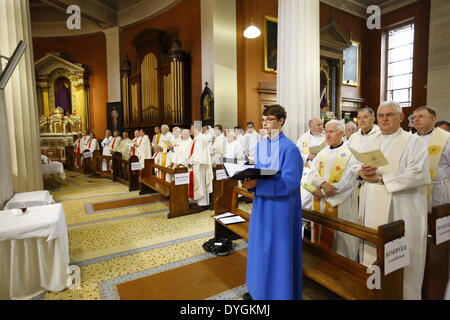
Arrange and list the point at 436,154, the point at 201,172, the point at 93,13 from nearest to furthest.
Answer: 1. the point at 436,154
2. the point at 201,172
3. the point at 93,13

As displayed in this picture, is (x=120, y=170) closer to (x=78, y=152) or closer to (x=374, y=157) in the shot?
(x=78, y=152)

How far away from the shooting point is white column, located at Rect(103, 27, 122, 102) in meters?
13.6

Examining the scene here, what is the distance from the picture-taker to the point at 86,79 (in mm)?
14391

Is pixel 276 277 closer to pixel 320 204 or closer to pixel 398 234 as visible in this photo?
pixel 398 234

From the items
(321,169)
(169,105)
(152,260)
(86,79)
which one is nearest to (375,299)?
(321,169)

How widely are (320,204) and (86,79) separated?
14746 mm

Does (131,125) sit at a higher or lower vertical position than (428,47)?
lower

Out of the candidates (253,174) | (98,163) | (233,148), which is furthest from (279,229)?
(98,163)

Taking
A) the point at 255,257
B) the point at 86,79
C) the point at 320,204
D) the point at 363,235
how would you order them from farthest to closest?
the point at 86,79 → the point at 320,204 → the point at 255,257 → the point at 363,235

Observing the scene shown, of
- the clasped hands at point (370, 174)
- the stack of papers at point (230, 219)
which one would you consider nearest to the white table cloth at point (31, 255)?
the stack of papers at point (230, 219)

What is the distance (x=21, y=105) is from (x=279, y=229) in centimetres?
509

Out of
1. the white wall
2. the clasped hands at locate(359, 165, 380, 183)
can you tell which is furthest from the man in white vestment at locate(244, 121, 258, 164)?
the white wall

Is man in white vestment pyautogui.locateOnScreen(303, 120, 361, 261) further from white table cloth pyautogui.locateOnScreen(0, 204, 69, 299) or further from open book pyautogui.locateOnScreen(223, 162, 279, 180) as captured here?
white table cloth pyautogui.locateOnScreen(0, 204, 69, 299)

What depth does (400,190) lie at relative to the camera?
244cm
